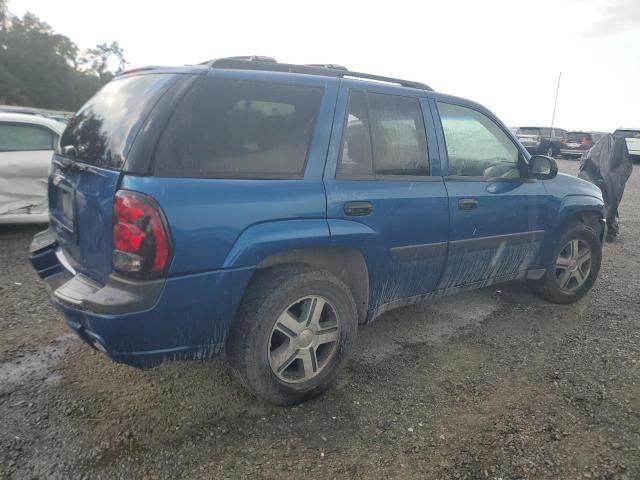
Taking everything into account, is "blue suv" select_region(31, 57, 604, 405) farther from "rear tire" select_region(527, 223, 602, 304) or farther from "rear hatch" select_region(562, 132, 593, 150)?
"rear hatch" select_region(562, 132, 593, 150)

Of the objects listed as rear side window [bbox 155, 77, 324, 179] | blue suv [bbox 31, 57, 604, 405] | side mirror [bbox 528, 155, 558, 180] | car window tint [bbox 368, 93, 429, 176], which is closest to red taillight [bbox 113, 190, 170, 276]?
blue suv [bbox 31, 57, 604, 405]

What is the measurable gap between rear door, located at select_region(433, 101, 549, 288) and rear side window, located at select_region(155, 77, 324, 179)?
3.92 feet

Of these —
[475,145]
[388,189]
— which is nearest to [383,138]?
[388,189]

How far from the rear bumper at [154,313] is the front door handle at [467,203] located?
1.67 m

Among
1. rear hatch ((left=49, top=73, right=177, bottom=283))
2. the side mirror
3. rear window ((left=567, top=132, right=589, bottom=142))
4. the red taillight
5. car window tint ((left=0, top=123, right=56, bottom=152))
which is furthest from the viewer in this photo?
rear window ((left=567, top=132, right=589, bottom=142))

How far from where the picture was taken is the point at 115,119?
2.42m

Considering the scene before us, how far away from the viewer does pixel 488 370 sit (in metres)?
3.17

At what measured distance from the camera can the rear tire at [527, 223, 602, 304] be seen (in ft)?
13.9

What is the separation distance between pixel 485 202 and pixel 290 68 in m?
1.72

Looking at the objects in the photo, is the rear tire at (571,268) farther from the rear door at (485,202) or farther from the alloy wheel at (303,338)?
the alloy wheel at (303,338)

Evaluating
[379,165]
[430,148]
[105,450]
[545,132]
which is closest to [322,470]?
[105,450]

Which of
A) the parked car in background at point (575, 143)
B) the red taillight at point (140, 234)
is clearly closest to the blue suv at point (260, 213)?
the red taillight at point (140, 234)

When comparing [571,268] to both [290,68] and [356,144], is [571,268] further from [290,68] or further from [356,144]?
[290,68]

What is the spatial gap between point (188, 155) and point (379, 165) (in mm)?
1212
